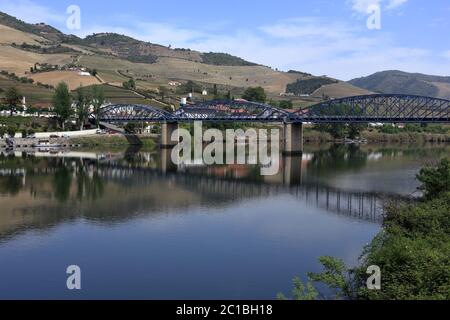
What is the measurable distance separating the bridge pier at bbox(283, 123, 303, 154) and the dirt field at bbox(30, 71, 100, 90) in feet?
216

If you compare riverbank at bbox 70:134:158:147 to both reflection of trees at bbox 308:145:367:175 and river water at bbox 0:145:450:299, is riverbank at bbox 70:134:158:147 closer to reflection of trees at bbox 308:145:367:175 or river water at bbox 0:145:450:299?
reflection of trees at bbox 308:145:367:175

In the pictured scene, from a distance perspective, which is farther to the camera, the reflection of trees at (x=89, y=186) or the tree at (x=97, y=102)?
the tree at (x=97, y=102)

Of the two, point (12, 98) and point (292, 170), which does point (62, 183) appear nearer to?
point (292, 170)

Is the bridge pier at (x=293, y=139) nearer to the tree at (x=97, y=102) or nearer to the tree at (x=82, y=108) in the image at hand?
the tree at (x=82, y=108)

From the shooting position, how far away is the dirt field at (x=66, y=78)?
412 ft

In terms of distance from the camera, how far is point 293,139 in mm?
73750

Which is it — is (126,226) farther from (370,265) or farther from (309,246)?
(370,265)

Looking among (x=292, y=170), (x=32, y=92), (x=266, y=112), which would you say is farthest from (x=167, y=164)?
(x=32, y=92)

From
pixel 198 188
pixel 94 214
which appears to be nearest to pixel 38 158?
pixel 198 188

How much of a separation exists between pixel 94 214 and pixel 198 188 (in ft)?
39.9

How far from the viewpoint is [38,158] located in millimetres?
61156

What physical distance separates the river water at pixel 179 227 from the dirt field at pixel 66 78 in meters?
78.8

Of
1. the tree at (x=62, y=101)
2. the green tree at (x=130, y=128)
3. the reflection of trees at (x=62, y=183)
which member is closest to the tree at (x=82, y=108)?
the tree at (x=62, y=101)

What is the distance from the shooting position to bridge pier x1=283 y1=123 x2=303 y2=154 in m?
72.1
